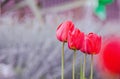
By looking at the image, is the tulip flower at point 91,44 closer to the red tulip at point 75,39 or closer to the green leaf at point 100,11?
the red tulip at point 75,39

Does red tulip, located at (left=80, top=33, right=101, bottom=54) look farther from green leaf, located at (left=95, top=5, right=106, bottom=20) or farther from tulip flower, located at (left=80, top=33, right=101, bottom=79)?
green leaf, located at (left=95, top=5, right=106, bottom=20)

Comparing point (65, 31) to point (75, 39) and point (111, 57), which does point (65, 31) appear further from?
point (111, 57)

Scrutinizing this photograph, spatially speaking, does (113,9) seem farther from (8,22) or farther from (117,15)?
(8,22)

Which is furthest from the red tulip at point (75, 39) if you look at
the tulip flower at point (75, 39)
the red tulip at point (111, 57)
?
the red tulip at point (111, 57)

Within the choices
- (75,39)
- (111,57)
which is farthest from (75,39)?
(111,57)

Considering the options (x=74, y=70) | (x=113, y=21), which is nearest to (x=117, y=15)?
(x=113, y=21)

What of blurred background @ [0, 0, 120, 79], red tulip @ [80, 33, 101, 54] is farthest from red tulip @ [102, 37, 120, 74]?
red tulip @ [80, 33, 101, 54]
